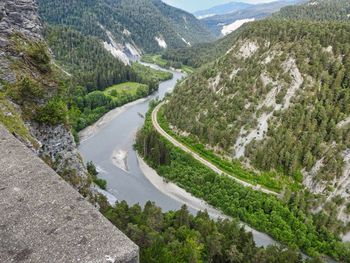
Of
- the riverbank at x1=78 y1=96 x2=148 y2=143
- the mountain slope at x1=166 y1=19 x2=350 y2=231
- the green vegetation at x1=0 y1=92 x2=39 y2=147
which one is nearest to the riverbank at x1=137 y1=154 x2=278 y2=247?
the mountain slope at x1=166 y1=19 x2=350 y2=231

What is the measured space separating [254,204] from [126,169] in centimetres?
2906

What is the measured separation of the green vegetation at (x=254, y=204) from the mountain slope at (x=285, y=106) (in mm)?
3116

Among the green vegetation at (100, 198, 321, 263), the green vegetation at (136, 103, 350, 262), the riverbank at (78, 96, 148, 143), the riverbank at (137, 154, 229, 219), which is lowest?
the riverbank at (78, 96, 148, 143)

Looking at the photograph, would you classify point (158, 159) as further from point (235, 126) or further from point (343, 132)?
point (343, 132)

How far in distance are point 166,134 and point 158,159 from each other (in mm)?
12757

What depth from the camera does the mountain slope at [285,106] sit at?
57156 mm

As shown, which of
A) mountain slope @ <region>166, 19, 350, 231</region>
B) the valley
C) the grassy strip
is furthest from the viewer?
the grassy strip

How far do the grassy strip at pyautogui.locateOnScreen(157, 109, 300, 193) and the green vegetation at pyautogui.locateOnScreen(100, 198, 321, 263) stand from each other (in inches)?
729

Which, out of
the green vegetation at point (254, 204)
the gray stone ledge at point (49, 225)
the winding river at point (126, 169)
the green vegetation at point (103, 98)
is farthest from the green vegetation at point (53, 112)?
the green vegetation at point (103, 98)

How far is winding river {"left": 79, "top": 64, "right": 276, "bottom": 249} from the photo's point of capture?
2308 inches

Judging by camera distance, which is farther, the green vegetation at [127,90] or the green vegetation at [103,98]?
the green vegetation at [127,90]

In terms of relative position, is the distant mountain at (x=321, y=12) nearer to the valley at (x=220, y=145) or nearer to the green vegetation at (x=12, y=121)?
the valley at (x=220, y=145)

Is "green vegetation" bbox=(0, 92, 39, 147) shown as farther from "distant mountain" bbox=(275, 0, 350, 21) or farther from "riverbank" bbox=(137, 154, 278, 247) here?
"distant mountain" bbox=(275, 0, 350, 21)

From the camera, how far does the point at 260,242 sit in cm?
4947
